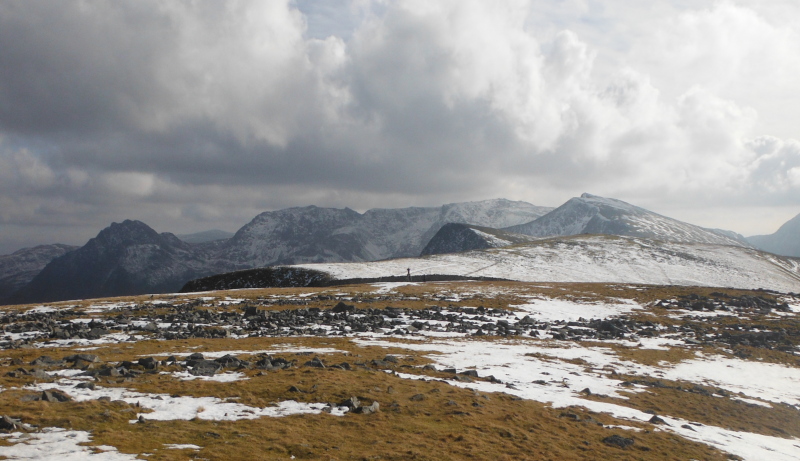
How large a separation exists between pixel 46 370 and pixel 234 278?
109535 mm

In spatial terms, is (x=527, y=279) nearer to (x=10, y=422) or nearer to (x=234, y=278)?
(x=234, y=278)

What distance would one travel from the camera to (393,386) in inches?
880

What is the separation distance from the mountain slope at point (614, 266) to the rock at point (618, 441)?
A: 322 ft

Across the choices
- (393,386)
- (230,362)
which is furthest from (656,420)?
(230,362)

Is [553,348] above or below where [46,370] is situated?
below

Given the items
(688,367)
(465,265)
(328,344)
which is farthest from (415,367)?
(465,265)

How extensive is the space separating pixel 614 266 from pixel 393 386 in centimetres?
13287

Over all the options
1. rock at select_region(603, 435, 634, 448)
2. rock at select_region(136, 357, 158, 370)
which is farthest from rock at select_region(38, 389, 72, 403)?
rock at select_region(603, 435, 634, 448)

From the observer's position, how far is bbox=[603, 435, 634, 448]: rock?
59.4 ft

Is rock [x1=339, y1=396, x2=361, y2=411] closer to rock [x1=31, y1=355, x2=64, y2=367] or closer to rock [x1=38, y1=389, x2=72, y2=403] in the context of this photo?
rock [x1=38, y1=389, x2=72, y2=403]

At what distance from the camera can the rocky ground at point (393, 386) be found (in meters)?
15.7

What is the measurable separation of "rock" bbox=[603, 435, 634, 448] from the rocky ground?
0.07 meters

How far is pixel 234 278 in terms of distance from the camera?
12688 centimetres

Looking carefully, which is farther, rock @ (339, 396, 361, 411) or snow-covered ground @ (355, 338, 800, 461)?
snow-covered ground @ (355, 338, 800, 461)
